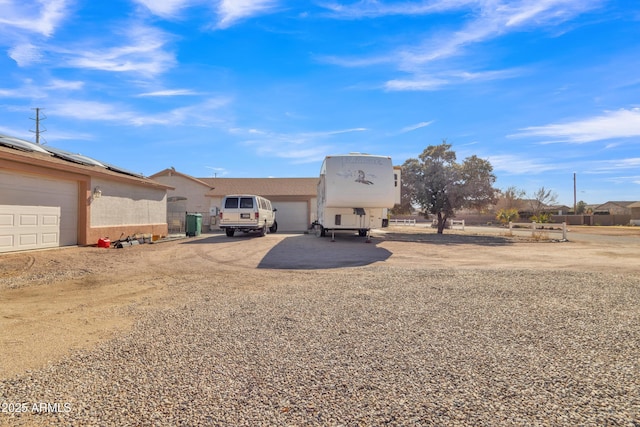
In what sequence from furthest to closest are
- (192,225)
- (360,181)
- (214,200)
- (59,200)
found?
1. (214,200)
2. (192,225)
3. (360,181)
4. (59,200)

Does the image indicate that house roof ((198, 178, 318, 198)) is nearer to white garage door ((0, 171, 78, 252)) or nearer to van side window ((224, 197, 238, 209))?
van side window ((224, 197, 238, 209))

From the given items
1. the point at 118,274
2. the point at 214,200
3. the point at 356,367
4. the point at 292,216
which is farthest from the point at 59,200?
the point at 292,216

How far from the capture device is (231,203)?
65.0ft

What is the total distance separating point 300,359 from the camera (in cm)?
366

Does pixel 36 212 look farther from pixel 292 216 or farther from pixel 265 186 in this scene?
pixel 265 186

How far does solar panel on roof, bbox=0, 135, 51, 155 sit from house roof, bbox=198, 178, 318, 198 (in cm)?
1685

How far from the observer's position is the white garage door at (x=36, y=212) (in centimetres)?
1090

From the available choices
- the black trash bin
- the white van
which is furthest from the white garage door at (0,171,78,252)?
the black trash bin

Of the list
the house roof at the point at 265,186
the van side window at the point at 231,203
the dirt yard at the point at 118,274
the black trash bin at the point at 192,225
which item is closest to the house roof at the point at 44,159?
the dirt yard at the point at 118,274

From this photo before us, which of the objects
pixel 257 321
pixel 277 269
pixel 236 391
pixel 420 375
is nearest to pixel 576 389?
pixel 420 375

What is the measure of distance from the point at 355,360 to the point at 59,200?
43.9 ft

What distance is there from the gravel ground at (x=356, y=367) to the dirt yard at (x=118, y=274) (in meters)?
0.55

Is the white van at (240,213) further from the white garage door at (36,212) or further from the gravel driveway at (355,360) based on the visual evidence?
the gravel driveway at (355,360)

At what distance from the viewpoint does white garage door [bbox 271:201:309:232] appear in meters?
30.0
